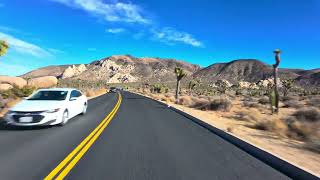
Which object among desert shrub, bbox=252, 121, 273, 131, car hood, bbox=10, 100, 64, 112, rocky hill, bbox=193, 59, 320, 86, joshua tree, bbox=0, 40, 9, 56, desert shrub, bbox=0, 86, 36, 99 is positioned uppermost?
rocky hill, bbox=193, 59, 320, 86

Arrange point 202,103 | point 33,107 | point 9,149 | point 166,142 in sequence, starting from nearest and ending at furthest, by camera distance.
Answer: point 9,149 < point 166,142 < point 33,107 < point 202,103

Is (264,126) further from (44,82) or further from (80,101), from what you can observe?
(44,82)

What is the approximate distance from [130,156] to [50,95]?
788 centimetres

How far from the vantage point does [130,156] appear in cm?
791

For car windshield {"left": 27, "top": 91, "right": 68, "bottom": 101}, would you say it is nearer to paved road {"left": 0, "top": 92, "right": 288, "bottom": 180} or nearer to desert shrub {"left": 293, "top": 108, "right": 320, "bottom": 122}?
paved road {"left": 0, "top": 92, "right": 288, "bottom": 180}

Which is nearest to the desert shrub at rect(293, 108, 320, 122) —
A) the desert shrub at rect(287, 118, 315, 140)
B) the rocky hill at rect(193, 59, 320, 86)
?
the desert shrub at rect(287, 118, 315, 140)

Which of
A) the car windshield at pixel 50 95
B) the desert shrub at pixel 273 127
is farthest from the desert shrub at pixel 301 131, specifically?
the car windshield at pixel 50 95

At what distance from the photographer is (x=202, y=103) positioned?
33156mm

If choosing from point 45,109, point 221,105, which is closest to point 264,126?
point 45,109

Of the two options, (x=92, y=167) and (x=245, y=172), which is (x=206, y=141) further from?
(x=92, y=167)

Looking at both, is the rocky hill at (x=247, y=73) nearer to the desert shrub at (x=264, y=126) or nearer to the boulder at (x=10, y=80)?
the boulder at (x=10, y=80)

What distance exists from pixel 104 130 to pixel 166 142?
126 inches

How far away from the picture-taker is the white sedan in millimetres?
11672

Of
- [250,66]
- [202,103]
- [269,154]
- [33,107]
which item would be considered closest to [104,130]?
[33,107]
